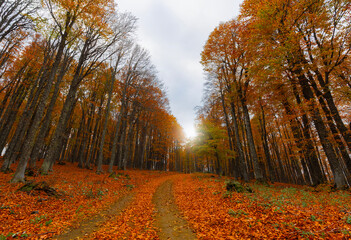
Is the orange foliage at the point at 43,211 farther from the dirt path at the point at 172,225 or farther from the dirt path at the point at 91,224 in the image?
the dirt path at the point at 172,225

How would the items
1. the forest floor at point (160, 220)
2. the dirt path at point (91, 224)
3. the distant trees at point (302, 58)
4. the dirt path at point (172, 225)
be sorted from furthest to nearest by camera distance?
1. the distant trees at point (302, 58)
2. the dirt path at point (172, 225)
3. the dirt path at point (91, 224)
4. the forest floor at point (160, 220)

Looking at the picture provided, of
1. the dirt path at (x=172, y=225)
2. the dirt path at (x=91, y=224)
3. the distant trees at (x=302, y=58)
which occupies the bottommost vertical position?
the dirt path at (x=172, y=225)

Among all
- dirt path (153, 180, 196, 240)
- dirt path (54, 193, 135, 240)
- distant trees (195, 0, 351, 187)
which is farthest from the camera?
distant trees (195, 0, 351, 187)

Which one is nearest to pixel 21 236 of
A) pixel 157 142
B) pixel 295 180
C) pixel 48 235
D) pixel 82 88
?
pixel 48 235

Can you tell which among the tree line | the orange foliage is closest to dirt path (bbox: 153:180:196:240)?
the orange foliage

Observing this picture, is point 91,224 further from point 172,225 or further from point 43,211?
A: point 172,225

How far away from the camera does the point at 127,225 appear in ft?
16.5

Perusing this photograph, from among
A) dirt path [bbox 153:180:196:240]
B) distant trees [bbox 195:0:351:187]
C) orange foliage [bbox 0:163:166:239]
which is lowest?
dirt path [bbox 153:180:196:240]

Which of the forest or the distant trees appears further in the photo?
the distant trees

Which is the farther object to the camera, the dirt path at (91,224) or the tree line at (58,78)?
the tree line at (58,78)

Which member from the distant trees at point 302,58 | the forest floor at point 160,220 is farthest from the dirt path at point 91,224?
the distant trees at point 302,58

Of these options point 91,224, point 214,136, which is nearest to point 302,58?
point 214,136

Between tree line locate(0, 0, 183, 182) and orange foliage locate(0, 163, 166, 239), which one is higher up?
tree line locate(0, 0, 183, 182)

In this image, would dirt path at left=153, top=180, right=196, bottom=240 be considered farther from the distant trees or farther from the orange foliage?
the distant trees
